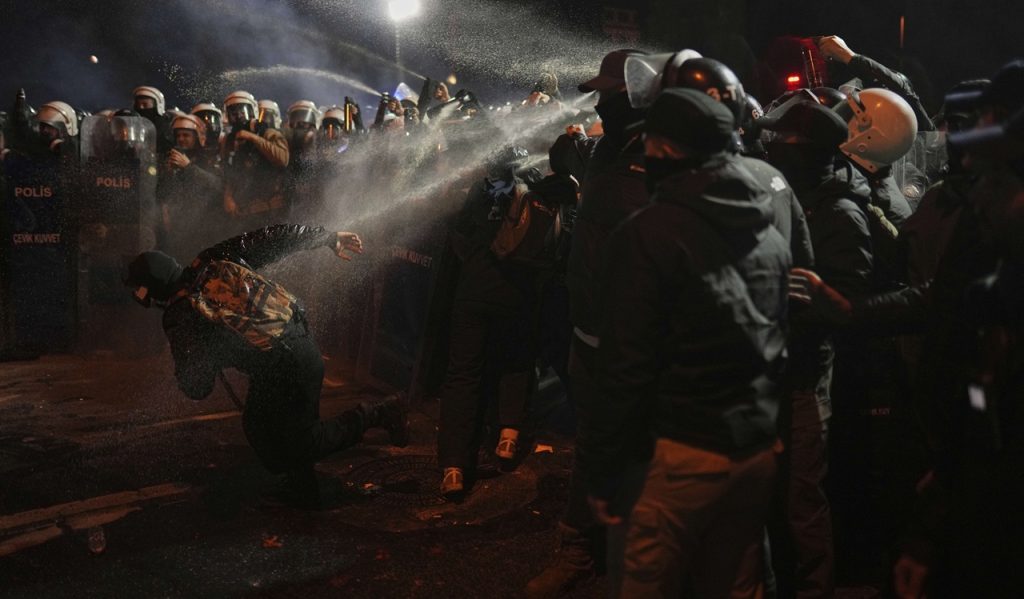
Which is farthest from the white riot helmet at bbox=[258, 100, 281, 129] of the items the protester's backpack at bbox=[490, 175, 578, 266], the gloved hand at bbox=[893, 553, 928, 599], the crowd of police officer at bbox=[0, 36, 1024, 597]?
the gloved hand at bbox=[893, 553, 928, 599]

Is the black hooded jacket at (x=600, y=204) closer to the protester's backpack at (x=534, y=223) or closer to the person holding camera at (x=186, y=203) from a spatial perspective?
the protester's backpack at (x=534, y=223)

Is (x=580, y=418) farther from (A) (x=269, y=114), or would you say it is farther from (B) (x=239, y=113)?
(A) (x=269, y=114)

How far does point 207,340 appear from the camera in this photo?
5.14 meters

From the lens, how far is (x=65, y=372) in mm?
9102

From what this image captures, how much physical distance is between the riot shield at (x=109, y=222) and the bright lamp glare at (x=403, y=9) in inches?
834

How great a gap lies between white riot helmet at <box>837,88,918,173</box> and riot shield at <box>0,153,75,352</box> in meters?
8.53

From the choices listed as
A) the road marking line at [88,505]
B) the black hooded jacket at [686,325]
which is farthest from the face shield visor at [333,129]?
the black hooded jacket at [686,325]

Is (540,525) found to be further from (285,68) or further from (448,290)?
(285,68)

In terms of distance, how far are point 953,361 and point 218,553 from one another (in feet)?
13.2

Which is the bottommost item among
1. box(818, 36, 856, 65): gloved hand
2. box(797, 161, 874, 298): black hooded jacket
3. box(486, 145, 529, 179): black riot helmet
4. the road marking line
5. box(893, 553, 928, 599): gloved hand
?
the road marking line

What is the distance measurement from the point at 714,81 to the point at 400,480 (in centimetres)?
375

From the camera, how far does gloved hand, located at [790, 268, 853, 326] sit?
3.39 metres

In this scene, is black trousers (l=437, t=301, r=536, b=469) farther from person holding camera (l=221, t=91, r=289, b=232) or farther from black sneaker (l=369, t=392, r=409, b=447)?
person holding camera (l=221, t=91, r=289, b=232)

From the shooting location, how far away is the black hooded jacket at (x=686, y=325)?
2.68 m
